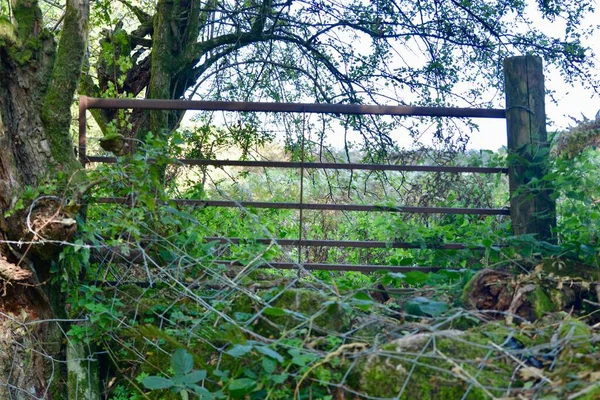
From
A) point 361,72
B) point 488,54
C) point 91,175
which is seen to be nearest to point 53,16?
point 361,72

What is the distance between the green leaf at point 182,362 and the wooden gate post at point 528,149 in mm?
2554

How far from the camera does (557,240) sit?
4527 millimetres

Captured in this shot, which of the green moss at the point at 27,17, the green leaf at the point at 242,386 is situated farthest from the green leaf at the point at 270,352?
the green moss at the point at 27,17

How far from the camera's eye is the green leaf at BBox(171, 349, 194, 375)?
9.32 ft

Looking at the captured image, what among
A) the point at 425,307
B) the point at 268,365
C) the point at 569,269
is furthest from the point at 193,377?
the point at 569,269

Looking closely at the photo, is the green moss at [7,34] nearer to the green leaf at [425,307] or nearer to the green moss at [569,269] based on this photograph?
the green leaf at [425,307]

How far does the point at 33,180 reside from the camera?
388 cm

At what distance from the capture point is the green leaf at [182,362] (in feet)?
9.32

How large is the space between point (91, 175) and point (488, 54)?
17.4 feet

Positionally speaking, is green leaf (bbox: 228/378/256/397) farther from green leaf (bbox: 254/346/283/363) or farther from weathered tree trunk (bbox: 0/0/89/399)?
weathered tree trunk (bbox: 0/0/89/399)

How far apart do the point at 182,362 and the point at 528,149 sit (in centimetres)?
290

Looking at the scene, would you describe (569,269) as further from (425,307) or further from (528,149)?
(425,307)

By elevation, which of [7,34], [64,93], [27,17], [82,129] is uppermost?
[27,17]

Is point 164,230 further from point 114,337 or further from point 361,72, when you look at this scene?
point 361,72
